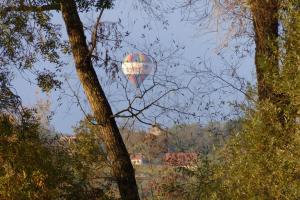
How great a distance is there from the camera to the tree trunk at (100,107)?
36.6ft

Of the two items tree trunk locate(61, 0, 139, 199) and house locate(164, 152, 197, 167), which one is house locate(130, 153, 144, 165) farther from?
tree trunk locate(61, 0, 139, 199)

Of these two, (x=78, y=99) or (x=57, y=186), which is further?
(x=78, y=99)

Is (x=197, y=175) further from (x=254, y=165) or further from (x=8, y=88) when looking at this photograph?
(x=254, y=165)

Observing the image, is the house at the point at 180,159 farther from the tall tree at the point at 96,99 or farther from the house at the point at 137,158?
the tall tree at the point at 96,99

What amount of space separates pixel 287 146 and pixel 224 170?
3.90 ft

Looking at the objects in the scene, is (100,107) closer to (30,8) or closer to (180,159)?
(30,8)

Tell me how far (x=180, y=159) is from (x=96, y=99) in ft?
18.5

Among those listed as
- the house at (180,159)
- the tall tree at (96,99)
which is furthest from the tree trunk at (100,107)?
the house at (180,159)

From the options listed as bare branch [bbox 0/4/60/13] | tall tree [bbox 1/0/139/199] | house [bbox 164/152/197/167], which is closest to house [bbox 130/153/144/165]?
house [bbox 164/152/197/167]

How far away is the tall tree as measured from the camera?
1116cm

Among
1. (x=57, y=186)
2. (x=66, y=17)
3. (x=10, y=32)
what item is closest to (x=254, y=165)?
(x=57, y=186)

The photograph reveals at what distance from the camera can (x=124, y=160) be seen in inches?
441

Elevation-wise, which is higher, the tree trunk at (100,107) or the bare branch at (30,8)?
the bare branch at (30,8)

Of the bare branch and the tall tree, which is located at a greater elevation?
the bare branch
